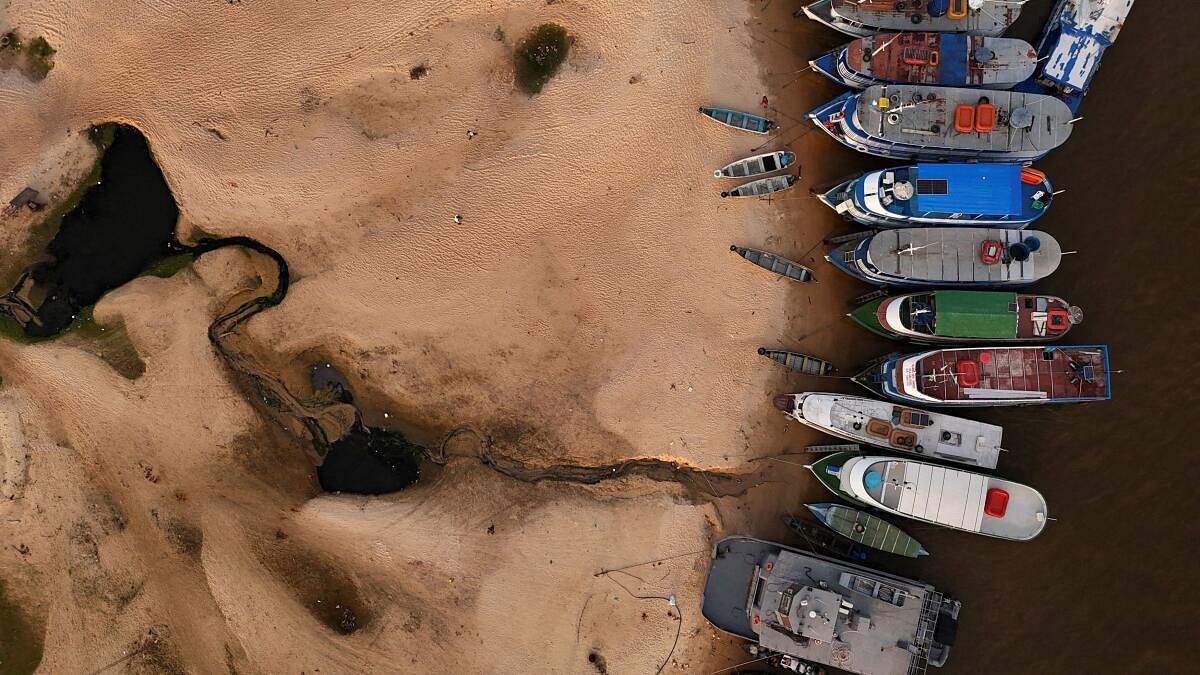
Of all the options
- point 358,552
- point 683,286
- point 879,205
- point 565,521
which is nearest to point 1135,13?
point 879,205

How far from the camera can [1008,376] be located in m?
20.1

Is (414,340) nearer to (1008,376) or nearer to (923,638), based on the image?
(923,638)

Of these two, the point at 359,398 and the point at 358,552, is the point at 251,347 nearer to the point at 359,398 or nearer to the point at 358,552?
the point at 359,398

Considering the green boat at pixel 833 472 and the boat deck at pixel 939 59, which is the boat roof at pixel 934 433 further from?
the boat deck at pixel 939 59

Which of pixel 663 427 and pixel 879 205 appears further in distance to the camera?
pixel 663 427

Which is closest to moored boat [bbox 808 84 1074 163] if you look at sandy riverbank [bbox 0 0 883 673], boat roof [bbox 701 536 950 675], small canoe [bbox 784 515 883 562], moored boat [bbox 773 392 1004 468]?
sandy riverbank [bbox 0 0 883 673]

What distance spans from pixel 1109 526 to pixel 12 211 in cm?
3717

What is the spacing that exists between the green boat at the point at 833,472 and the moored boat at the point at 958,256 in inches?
234

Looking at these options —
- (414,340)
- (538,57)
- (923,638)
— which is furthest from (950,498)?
(538,57)

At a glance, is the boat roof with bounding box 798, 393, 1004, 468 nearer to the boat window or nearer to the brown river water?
the brown river water

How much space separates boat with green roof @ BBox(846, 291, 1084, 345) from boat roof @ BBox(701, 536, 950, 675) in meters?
7.78

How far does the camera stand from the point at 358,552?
2141 cm

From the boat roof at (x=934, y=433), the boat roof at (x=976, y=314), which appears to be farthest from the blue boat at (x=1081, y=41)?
the boat roof at (x=934, y=433)

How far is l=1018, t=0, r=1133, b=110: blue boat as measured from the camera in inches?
845
